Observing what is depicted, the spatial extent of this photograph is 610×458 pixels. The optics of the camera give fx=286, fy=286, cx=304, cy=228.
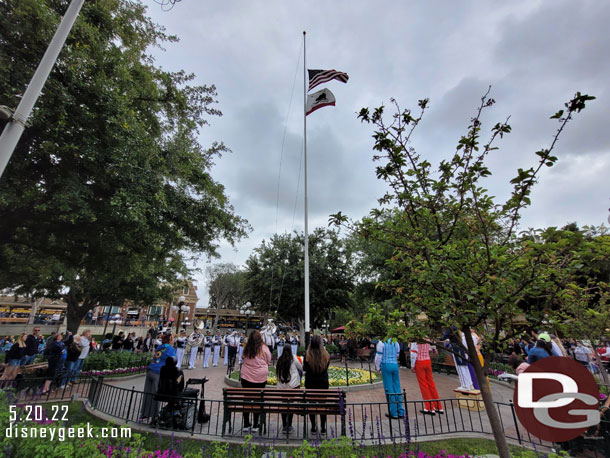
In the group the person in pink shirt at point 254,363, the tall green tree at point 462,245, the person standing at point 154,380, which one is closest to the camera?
the tall green tree at point 462,245

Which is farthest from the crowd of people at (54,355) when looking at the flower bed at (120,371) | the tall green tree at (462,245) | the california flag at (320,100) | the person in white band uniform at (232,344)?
the california flag at (320,100)

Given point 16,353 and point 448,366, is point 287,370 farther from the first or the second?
point 448,366

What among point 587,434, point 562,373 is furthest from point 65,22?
point 587,434

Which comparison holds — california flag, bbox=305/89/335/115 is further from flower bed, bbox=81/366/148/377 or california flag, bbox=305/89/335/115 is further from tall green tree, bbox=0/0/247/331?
flower bed, bbox=81/366/148/377

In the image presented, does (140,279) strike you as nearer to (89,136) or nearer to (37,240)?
(37,240)

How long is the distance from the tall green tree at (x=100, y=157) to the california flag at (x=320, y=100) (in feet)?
14.5

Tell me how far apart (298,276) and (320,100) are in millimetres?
16202

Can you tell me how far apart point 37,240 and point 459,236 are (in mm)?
11665

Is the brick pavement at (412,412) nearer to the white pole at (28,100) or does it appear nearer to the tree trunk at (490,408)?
the tree trunk at (490,408)

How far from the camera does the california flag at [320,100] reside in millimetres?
11416

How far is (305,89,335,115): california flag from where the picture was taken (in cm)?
1142

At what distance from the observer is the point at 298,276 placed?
24750mm

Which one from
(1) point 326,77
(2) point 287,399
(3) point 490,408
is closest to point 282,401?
(2) point 287,399

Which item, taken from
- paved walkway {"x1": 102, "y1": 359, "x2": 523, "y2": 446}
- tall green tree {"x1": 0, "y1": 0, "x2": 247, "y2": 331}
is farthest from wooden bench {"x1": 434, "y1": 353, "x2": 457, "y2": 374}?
tall green tree {"x1": 0, "y1": 0, "x2": 247, "y2": 331}
